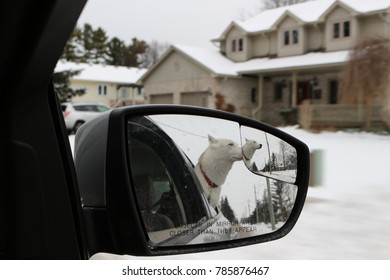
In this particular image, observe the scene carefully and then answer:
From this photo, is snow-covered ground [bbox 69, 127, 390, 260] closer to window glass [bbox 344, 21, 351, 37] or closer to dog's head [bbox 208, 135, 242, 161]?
dog's head [bbox 208, 135, 242, 161]

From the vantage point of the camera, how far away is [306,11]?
16.1 m

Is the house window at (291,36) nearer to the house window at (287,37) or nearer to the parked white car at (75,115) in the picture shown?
the house window at (287,37)

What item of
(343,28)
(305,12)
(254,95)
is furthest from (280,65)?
(343,28)

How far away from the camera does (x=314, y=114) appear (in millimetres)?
14227

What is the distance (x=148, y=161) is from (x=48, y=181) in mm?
244

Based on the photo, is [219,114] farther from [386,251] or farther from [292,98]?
[292,98]

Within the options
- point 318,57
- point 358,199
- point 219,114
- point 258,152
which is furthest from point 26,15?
point 318,57

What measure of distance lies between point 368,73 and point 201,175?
1118 centimetres

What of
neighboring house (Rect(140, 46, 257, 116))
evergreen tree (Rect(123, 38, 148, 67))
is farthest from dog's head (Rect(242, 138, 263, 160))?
neighboring house (Rect(140, 46, 257, 116))

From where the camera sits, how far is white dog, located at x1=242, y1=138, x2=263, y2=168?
1.13 m

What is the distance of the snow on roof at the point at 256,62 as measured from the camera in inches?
607

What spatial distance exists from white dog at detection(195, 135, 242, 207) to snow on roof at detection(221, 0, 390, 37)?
12.2 meters

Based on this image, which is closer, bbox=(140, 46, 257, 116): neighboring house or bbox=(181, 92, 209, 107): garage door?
bbox=(181, 92, 209, 107): garage door

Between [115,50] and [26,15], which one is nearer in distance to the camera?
[26,15]
